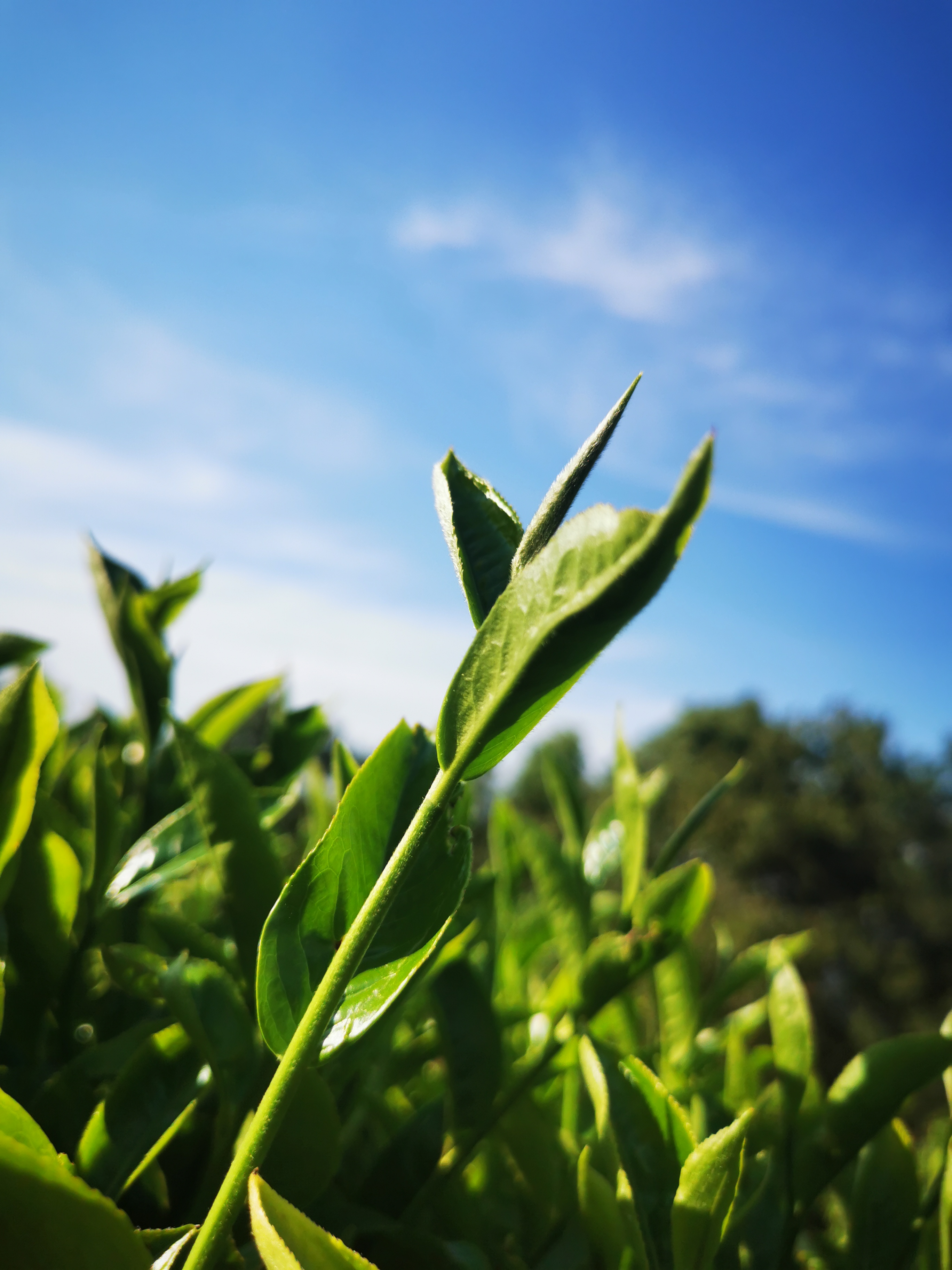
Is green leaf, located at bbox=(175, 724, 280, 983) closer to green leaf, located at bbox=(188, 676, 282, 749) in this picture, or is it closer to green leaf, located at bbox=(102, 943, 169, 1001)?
green leaf, located at bbox=(102, 943, 169, 1001)

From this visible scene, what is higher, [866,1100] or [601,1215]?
[866,1100]

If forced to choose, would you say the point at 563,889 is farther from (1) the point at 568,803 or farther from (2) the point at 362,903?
(2) the point at 362,903

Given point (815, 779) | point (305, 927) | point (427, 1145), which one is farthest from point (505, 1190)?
point (815, 779)

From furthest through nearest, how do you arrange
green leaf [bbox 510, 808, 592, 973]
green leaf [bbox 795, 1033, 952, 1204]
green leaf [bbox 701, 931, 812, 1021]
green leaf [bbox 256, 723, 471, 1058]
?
green leaf [bbox 701, 931, 812, 1021], green leaf [bbox 510, 808, 592, 973], green leaf [bbox 795, 1033, 952, 1204], green leaf [bbox 256, 723, 471, 1058]

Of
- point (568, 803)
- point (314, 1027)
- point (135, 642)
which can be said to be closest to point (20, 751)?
point (314, 1027)

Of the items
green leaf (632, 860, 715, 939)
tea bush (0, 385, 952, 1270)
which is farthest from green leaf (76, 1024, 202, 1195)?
green leaf (632, 860, 715, 939)

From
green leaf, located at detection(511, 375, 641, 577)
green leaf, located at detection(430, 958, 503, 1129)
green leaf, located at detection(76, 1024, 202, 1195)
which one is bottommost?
green leaf, located at detection(76, 1024, 202, 1195)

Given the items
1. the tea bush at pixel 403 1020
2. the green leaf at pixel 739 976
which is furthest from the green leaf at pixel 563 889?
the green leaf at pixel 739 976

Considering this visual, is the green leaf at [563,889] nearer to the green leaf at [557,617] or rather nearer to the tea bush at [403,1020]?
the tea bush at [403,1020]

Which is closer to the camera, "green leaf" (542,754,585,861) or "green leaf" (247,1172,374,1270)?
"green leaf" (247,1172,374,1270)
